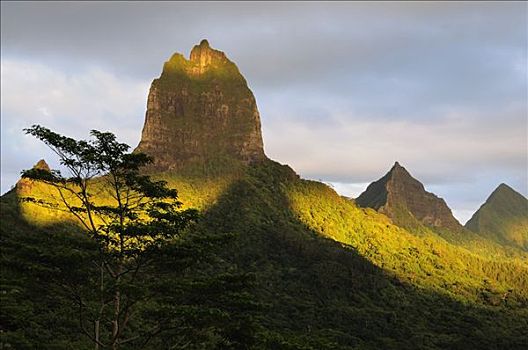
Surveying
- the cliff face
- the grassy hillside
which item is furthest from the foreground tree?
the cliff face

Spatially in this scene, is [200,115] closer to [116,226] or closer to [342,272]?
[342,272]

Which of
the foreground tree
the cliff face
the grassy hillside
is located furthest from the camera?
the cliff face

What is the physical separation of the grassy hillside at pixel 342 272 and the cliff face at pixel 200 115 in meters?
12.7

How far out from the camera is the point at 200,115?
18800 cm

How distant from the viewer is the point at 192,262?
61.2ft

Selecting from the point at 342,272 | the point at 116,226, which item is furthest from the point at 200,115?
the point at 116,226

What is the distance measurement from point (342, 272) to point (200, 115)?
8757 centimetres

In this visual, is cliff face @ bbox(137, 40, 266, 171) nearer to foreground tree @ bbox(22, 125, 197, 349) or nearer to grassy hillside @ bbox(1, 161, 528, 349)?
grassy hillside @ bbox(1, 161, 528, 349)

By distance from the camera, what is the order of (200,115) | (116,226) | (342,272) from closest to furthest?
(116,226) → (342,272) → (200,115)

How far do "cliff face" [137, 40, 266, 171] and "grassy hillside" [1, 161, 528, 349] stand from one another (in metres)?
12.7

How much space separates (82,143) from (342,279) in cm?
10487

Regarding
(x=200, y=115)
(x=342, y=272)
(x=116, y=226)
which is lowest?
(x=342, y=272)

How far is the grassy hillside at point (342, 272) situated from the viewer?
314ft

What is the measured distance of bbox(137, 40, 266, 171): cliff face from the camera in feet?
588
